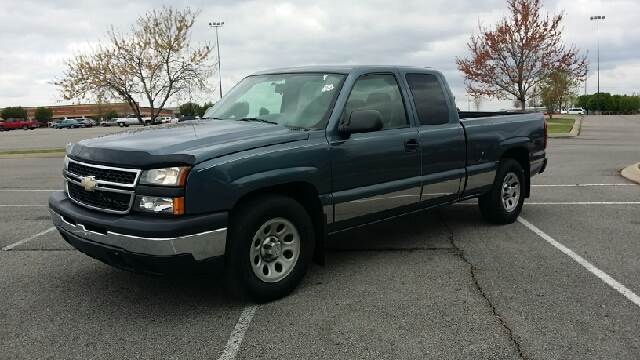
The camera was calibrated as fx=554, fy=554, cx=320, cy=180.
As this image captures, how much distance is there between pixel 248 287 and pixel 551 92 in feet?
148

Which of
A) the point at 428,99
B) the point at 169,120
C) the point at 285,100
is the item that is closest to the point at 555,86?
the point at 169,120

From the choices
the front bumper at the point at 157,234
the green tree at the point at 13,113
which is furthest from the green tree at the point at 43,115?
the front bumper at the point at 157,234

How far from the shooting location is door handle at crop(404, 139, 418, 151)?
5.25 meters

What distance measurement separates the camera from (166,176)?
12.2 ft

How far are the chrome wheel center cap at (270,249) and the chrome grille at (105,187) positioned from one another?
3.39 feet

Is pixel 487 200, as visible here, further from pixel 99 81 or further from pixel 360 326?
pixel 99 81

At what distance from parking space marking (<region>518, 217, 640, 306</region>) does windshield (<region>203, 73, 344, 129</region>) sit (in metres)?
2.74

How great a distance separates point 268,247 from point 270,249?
0.08 ft

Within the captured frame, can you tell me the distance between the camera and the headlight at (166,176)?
3695 millimetres

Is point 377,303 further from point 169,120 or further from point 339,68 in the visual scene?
point 169,120

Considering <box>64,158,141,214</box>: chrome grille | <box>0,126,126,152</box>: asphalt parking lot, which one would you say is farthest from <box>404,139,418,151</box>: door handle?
<box>0,126,126,152</box>: asphalt parking lot

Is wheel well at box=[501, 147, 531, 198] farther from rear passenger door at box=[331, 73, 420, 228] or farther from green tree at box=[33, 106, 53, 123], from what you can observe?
green tree at box=[33, 106, 53, 123]

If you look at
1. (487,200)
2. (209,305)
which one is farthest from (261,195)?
(487,200)

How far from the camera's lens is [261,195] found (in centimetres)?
418
